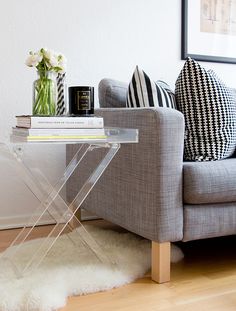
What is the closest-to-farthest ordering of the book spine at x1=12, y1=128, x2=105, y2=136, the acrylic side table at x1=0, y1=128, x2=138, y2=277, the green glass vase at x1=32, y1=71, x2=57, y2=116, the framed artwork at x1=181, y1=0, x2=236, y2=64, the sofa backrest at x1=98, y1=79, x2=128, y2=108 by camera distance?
the book spine at x1=12, y1=128, x2=105, y2=136 < the acrylic side table at x1=0, y1=128, x2=138, y2=277 < the green glass vase at x1=32, y1=71, x2=57, y2=116 < the sofa backrest at x1=98, y1=79, x2=128, y2=108 < the framed artwork at x1=181, y1=0, x2=236, y2=64

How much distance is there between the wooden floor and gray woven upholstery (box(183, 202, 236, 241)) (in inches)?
6.4

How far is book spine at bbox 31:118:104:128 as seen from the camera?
Answer: 151 centimetres

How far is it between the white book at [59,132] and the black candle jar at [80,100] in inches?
5.1

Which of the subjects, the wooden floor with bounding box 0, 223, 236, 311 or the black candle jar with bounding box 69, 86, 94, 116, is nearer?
the wooden floor with bounding box 0, 223, 236, 311

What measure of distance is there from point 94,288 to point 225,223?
587 millimetres

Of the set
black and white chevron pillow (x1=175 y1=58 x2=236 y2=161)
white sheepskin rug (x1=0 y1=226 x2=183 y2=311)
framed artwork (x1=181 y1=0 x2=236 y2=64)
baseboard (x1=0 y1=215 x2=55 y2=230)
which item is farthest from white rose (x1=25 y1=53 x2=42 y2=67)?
framed artwork (x1=181 y1=0 x2=236 y2=64)

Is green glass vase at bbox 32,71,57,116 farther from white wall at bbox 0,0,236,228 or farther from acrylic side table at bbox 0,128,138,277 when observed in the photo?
white wall at bbox 0,0,236,228

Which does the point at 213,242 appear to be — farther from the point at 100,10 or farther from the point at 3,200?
the point at 100,10

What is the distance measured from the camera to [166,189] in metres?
1.60

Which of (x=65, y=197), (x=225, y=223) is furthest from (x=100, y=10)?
(x=225, y=223)

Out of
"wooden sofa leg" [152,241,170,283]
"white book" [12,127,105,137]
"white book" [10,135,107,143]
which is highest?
"white book" [12,127,105,137]

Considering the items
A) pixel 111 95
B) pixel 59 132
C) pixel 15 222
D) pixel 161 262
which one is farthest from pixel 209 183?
pixel 15 222

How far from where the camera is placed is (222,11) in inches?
119

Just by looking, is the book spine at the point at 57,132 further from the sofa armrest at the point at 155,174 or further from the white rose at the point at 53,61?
the white rose at the point at 53,61
